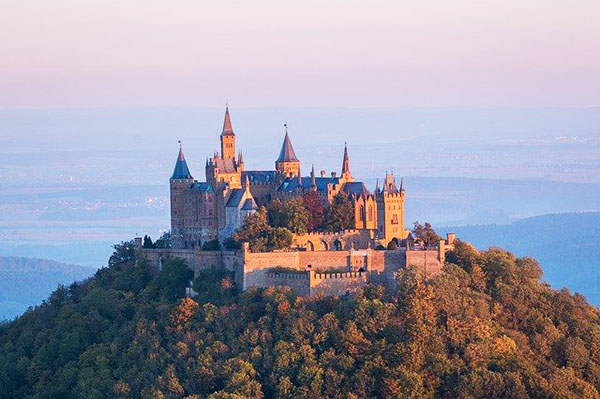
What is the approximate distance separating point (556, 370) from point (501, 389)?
3474 mm

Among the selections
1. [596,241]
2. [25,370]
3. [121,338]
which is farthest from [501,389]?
[596,241]

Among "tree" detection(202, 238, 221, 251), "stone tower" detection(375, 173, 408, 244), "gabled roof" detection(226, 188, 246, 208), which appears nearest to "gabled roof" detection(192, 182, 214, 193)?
"gabled roof" detection(226, 188, 246, 208)

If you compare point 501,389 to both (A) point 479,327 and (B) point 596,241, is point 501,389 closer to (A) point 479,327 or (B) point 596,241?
(A) point 479,327

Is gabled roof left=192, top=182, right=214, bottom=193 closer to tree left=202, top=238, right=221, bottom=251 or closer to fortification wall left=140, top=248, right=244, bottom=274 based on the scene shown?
tree left=202, top=238, right=221, bottom=251

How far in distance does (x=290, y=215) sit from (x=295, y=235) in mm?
932

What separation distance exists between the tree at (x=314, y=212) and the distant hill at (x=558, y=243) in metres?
58.7

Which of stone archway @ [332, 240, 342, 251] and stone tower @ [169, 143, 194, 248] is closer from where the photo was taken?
stone archway @ [332, 240, 342, 251]

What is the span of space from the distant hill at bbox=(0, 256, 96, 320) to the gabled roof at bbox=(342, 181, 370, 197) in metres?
66.5

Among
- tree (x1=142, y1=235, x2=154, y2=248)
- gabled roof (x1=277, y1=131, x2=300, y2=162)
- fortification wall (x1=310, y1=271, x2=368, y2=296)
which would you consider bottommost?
fortification wall (x1=310, y1=271, x2=368, y2=296)

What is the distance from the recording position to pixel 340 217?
77.8m

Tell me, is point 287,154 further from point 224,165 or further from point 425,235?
point 425,235

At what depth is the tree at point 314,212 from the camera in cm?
7781

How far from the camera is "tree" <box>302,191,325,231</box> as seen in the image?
7781 centimetres

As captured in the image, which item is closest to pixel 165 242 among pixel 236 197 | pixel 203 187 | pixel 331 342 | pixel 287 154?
pixel 203 187
